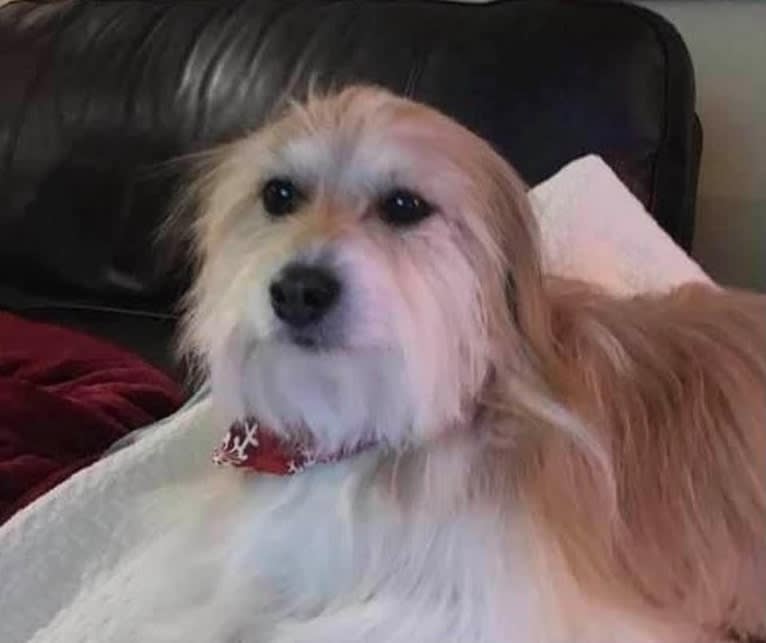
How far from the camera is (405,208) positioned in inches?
46.1

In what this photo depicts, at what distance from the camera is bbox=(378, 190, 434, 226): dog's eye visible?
117cm

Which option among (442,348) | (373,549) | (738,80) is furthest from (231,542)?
(738,80)

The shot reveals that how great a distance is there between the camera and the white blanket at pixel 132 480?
138cm

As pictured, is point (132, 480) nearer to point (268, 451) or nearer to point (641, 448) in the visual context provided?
point (268, 451)

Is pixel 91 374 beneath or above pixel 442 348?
beneath

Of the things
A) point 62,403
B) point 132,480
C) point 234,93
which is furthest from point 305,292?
point 234,93

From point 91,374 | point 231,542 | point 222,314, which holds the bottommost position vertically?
point 91,374

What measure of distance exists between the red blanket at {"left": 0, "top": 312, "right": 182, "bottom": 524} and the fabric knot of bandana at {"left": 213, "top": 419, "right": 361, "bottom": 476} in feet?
1.09

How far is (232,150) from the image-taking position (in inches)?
51.3

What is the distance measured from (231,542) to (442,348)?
263mm

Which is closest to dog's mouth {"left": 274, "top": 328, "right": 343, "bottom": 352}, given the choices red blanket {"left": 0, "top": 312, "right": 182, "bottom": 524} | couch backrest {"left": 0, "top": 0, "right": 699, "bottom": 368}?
red blanket {"left": 0, "top": 312, "right": 182, "bottom": 524}

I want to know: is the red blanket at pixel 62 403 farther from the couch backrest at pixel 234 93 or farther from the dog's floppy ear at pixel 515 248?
the dog's floppy ear at pixel 515 248

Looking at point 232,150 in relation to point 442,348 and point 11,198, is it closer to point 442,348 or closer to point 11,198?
point 442,348

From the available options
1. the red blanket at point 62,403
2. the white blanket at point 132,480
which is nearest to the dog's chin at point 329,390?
the white blanket at point 132,480
